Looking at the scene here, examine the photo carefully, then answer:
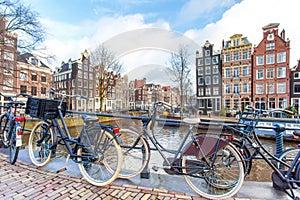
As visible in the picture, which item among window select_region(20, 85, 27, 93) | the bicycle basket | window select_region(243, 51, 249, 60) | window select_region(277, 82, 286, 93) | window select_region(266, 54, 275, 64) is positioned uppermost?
window select_region(243, 51, 249, 60)

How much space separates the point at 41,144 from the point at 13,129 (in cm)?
58

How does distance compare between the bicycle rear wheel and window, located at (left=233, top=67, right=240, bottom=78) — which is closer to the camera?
the bicycle rear wheel

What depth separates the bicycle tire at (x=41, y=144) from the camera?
205cm

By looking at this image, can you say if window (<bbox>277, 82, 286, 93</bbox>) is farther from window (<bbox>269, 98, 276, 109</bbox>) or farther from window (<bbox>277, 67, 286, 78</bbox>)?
window (<bbox>269, 98, 276, 109</bbox>)

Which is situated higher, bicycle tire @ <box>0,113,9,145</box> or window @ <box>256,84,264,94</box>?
window @ <box>256,84,264,94</box>

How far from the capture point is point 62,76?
23.4 meters

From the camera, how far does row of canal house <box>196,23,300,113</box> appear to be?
18281 millimetres

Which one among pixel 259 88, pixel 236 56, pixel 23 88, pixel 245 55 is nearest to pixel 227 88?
pixel 259 88

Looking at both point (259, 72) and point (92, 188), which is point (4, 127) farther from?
point (259, 72)

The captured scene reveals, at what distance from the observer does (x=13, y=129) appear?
2.34 m

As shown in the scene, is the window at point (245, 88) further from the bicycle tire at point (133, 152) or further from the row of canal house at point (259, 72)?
the bicycle tire at point (133, 152)

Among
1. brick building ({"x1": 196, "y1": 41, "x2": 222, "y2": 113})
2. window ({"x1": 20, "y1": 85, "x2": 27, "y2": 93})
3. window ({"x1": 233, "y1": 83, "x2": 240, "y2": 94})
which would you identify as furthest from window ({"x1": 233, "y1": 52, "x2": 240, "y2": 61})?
window ({"x1": 20, "y1": 85, "x2": 27, "y2": 93})

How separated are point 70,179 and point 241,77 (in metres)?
23.4

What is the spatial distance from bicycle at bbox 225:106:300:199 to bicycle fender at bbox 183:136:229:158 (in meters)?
0.20
